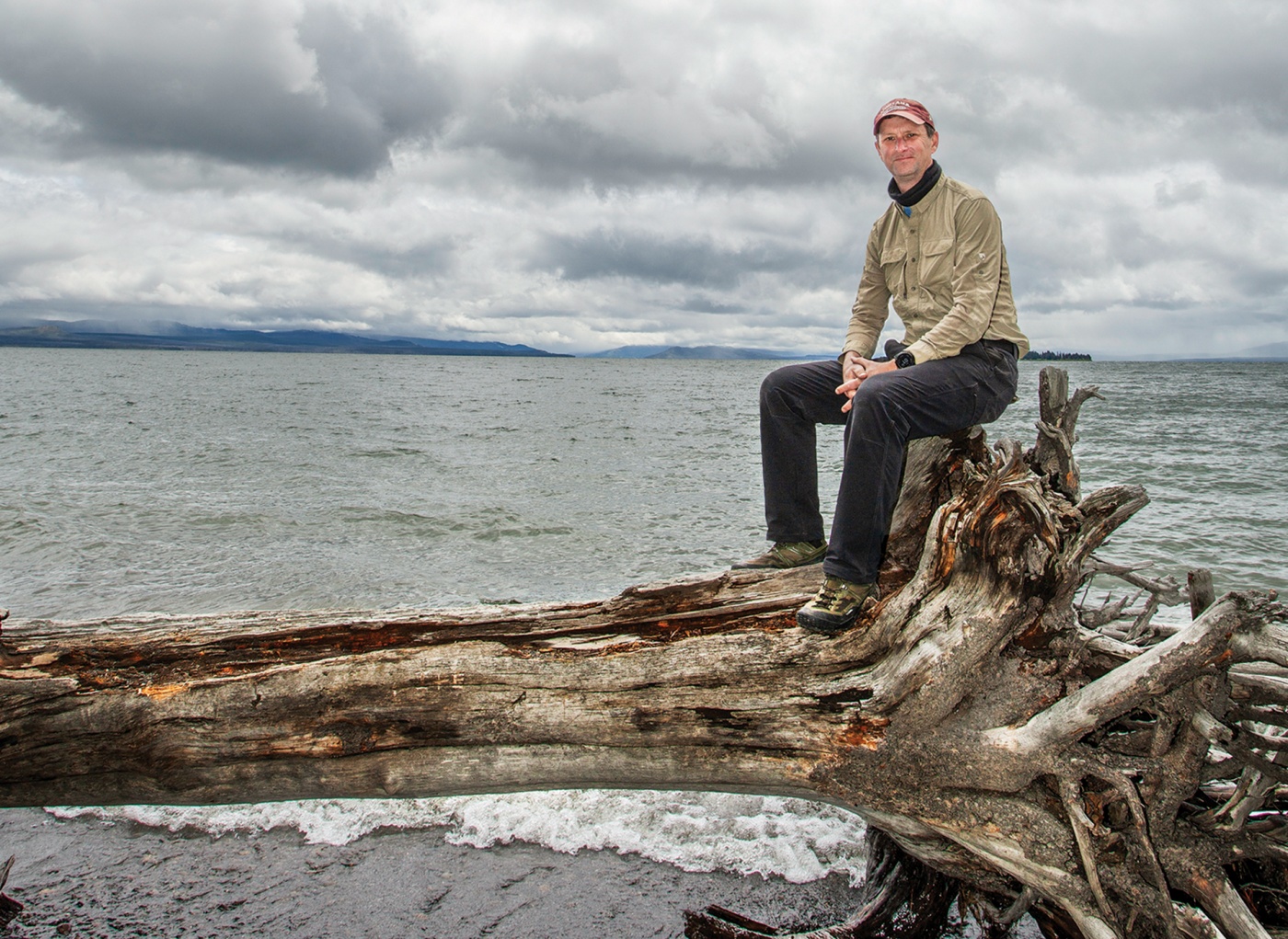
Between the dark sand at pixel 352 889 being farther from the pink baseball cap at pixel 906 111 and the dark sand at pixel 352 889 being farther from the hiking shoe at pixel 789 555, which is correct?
the pink baseball cap at pixel 906 111

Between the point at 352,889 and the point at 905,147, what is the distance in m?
5.63

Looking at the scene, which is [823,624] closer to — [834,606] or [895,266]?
[834,606]

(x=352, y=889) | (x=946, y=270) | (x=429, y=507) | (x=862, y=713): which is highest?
(x=946, y=270)

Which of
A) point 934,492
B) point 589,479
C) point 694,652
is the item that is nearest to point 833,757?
point 694,652

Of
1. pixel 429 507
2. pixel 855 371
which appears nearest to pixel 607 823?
pixel 855 371

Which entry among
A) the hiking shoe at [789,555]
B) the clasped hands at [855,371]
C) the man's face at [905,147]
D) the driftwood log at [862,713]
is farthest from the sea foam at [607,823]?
the man's face at [905,147]

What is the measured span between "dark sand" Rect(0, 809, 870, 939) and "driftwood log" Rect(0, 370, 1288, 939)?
797 millimetres

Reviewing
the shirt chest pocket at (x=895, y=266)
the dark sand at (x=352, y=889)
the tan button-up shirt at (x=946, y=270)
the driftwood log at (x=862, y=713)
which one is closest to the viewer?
the driftwood log at (x=862, y=713)

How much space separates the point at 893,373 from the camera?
192 inches

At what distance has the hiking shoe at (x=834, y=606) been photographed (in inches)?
174

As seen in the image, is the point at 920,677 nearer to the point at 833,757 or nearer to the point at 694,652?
the point at 833,757

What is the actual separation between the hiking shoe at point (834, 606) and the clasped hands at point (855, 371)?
1.22m

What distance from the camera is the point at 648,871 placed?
221 inches

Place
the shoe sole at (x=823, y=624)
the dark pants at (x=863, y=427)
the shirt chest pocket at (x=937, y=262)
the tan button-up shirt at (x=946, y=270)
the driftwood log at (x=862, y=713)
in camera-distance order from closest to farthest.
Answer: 1. the driftwood log at (x=862, y=713)
2. the shoe sole at (x=823, y=624)
3. the dark pants at (x=863, y=427)
4. the tan button-up shirt at (x=946, y=270)
5. the shirt chest pocket at (x=937, y=262)
